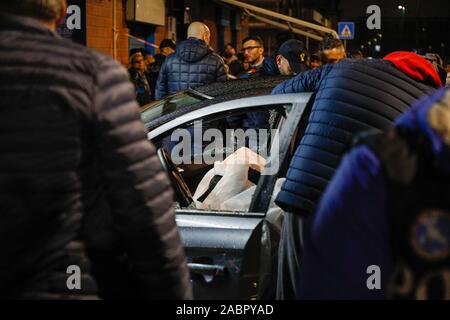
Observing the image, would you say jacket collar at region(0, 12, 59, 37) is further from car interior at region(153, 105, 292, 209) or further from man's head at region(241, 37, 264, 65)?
man's head at region(241, 37, 264, 65)

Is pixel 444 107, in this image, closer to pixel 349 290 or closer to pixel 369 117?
pixel 349 290

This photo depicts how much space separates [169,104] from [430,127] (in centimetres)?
301

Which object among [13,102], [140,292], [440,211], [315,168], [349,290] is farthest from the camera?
[315,168]

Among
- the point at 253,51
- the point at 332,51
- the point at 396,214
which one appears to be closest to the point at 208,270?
the point at 396,214

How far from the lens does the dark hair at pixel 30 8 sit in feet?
6.43

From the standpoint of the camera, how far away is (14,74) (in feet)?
6.16

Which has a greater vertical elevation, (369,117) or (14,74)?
(14,74)

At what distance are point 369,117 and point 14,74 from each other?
178cm

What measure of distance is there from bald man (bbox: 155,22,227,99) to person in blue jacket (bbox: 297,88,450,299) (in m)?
5.76

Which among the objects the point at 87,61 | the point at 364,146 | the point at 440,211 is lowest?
the point at 440,211

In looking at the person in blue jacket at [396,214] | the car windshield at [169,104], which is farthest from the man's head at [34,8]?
the car windshield at [169,104]

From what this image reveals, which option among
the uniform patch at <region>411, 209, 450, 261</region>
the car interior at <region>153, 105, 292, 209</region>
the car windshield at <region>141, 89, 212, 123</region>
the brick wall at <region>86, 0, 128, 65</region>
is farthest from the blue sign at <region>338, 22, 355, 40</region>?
the uniform patch at <region>411, 209, 450, 261</region>

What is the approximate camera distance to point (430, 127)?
1.50m
